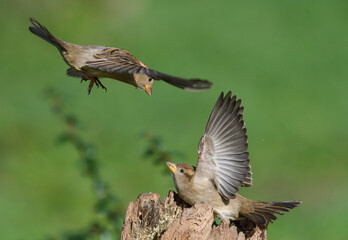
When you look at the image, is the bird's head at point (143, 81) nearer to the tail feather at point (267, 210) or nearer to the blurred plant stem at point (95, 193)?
the tail feather at point (267, 210)

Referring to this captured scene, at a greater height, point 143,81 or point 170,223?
point 143,81

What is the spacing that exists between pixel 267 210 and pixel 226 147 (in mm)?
573

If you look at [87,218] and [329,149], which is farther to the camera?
[329,149]

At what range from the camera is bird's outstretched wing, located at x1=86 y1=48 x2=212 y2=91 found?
4.22 metres

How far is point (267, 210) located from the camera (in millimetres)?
5480

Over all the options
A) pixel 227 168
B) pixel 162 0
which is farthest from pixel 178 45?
pixel 227 168

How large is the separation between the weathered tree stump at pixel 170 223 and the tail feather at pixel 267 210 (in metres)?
0.16

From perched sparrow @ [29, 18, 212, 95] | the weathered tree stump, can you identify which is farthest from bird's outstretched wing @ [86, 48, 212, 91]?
the weathered tree stump

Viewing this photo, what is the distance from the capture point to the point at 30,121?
1103cm

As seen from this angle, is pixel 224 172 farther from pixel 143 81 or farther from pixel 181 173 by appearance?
pixel 143 81

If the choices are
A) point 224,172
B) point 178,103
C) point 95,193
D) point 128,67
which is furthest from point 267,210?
point 178,103

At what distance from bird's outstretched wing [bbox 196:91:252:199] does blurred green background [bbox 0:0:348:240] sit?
2086mm

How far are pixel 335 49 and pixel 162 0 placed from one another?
3.24m

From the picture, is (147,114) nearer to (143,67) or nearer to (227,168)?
(227,168)
